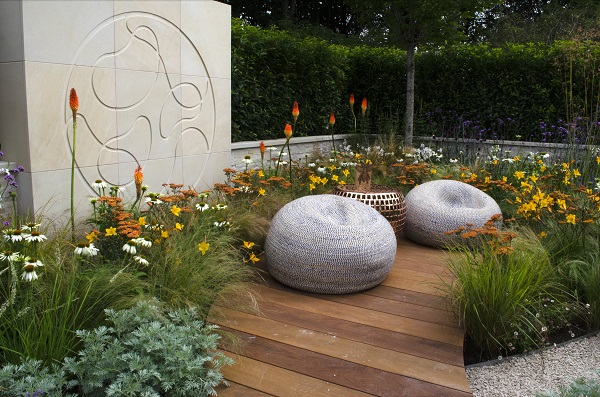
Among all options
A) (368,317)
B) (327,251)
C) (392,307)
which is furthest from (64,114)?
(392,307)

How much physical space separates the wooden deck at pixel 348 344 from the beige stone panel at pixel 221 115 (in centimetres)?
215

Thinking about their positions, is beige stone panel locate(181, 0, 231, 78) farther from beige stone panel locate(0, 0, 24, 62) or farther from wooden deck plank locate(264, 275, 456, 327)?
wooden deck plank locate(264, 275, 456, 327)

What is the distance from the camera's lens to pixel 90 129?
12.9 feet

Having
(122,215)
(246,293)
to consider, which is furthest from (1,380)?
(246,293)

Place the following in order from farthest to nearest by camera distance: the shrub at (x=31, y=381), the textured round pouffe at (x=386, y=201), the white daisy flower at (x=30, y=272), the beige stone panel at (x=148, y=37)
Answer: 1. the textured round pouffe at (x=386, y=201)
2. the beige stone panel at (x=148, y=37)
3. the white daisy flower at (x=30, y=272)
4. the shrub at (x=31, y=381)

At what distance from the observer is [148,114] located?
4453 millimetres

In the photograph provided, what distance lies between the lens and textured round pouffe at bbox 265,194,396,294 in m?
3.41

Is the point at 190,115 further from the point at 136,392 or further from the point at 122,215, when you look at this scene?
the point at 136,392

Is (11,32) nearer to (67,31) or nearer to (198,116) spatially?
(67,31)

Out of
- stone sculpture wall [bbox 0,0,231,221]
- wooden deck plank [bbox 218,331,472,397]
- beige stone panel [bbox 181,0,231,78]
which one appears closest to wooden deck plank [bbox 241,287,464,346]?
wooden deck plank [bbox 218,331,472,397]

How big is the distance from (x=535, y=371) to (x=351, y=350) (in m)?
1.00

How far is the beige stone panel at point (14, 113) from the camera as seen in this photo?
3.40 meters

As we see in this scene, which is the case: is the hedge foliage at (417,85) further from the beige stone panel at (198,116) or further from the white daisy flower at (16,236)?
the white daisy flower at (16,236)

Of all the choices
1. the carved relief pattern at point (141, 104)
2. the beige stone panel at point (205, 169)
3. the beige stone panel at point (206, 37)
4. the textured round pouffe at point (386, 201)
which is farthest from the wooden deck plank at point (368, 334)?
the beige stone panel at point (206, 37)
